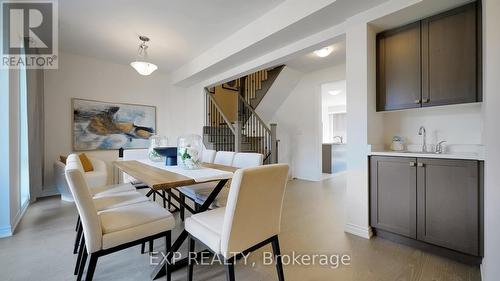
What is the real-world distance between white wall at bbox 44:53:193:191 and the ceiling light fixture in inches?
31.6

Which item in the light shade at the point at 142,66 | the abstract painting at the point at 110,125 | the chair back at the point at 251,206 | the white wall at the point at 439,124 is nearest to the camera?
the chair back at the point at 251,206

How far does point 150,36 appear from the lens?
3.31 metres

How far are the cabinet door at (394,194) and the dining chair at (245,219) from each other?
135cm

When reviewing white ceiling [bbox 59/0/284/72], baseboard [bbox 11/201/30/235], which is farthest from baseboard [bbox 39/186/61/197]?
white ceiling [bbox 59/0/284/72]

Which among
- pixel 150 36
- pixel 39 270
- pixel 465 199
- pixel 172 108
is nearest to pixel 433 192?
pixel 465 199

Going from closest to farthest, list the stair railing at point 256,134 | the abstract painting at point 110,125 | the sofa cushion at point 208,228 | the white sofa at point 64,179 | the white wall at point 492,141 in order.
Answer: the sofa cushion at point 208,228, the white wall at point 492,141, the white sofa at point 64,179, the abstract painting at point 110,125, the stair railing at point 256,134

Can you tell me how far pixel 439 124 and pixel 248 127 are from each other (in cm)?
383

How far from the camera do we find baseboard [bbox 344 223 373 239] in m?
2.26

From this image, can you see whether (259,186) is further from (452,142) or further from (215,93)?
(215,93)

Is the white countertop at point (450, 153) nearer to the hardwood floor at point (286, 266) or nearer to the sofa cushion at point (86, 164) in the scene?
the hardwood floor at point (286, 266)

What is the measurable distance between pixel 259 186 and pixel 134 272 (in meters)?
1.32

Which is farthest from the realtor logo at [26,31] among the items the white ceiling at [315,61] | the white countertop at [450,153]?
the white countertop at [450,153]

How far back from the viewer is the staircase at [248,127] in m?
4.77

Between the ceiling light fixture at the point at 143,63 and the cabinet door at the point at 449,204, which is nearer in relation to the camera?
the cabinet door at the point at 449,204
